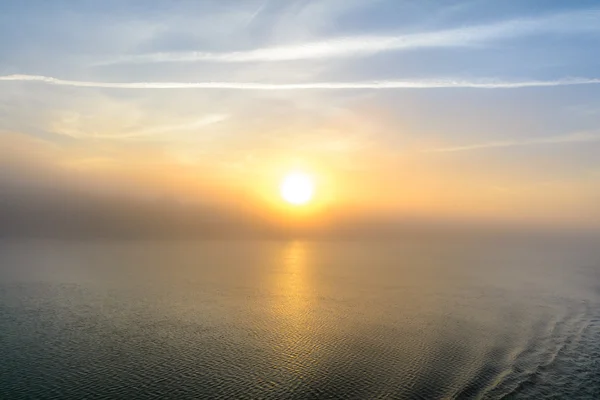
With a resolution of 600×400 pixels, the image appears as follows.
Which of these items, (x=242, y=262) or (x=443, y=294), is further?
(x=242, y=262)

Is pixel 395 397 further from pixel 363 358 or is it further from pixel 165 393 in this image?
pixel 165 393

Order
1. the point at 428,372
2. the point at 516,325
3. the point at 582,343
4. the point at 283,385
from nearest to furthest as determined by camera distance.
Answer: the point at 283,385 < the point at 428,372 < the point at 582,343 < the point at 516,325

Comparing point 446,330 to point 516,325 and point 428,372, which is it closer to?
A: point 516,325

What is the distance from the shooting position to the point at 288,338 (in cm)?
6006

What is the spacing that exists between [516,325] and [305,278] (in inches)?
2578

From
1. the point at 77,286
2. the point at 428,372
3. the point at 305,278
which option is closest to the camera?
the point at 428,372

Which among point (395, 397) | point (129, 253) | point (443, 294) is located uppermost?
point (129, 253)

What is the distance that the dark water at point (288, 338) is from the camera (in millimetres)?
42125

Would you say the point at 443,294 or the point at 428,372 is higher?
the point at 443,294

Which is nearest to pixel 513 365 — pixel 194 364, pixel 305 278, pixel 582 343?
pixel 582 343

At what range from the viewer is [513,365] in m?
50.1

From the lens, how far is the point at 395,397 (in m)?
40.6

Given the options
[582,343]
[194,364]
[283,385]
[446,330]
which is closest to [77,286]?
[194,364]

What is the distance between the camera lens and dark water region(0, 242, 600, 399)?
138 ft
